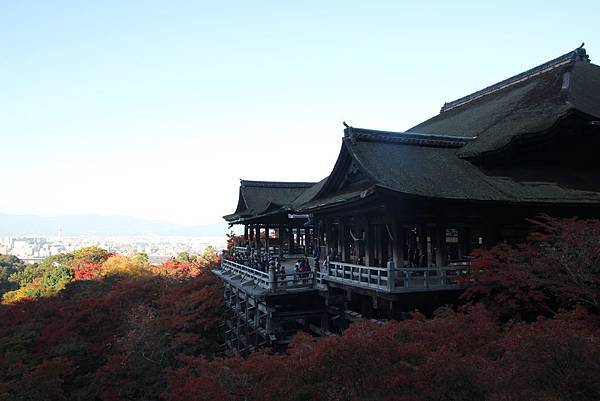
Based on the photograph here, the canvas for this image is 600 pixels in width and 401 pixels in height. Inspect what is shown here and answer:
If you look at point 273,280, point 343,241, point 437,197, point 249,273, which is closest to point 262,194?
point 249,273

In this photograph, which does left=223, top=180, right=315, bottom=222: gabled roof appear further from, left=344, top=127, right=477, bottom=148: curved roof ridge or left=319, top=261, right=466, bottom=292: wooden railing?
left=319, top=261, right=466, bottom=292: wooden railing

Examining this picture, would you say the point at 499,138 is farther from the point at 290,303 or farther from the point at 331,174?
the point at 290,303

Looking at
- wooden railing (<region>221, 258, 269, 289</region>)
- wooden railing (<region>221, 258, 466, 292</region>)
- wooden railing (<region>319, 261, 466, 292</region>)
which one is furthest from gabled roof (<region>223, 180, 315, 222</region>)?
wooden railing (<region>319, 261, 466, 292</region>)

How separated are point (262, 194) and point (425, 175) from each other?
21263 millimetres

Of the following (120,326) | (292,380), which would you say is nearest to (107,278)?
(120,326)

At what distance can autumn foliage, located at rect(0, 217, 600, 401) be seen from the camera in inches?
267

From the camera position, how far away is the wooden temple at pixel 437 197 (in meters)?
14.9

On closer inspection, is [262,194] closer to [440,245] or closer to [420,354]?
[440,245]

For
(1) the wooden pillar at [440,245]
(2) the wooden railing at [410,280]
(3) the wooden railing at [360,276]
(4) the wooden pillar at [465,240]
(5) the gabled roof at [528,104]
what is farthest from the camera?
(5) the gabled roof at [528,104]

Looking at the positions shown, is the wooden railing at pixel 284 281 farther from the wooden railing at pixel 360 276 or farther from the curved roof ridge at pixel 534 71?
the curved roof ridge at pixel 534 71

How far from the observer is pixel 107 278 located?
50.8 m

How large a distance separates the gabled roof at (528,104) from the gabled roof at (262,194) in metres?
12.4

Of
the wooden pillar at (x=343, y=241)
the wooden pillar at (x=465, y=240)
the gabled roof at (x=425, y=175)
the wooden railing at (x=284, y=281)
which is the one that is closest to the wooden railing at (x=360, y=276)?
the wooden railing at (x=284, y=281)

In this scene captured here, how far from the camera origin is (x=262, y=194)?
3591 centimetres
